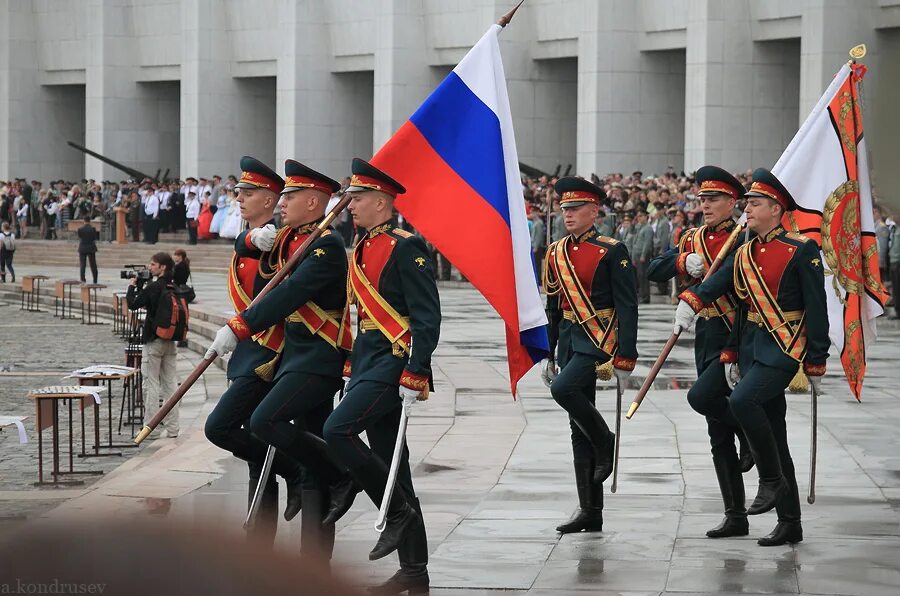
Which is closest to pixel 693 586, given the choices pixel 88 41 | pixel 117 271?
pixel 117 271

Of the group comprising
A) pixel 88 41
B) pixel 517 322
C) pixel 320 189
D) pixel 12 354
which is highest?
pixel 88 41

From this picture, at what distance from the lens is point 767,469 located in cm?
758

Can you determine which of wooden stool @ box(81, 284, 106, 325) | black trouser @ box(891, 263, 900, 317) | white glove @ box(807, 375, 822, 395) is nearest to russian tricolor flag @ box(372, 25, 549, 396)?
white glove @ box(807, 375, 822, 395)

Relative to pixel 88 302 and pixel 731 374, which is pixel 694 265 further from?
pixel 88 302

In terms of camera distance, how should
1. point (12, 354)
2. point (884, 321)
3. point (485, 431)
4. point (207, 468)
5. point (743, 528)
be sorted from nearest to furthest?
point (743, 528)
point (207, 468)
point (485, 431)
point (12, 354)
point (884, 321)

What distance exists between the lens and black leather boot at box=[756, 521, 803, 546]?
741cm

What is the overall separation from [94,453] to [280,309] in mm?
6008

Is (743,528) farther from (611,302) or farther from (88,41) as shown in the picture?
(88,41)

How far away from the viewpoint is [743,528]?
301 inches

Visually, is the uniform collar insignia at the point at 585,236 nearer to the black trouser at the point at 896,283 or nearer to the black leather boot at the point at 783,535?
the black leather boot at the point at 783,535

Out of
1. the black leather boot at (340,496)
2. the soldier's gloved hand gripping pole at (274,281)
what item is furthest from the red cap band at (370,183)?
the black leather boot at (340,496)

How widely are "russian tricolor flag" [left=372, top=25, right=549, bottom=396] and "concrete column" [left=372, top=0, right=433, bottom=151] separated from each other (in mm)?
35716

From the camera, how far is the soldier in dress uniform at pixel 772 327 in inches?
291

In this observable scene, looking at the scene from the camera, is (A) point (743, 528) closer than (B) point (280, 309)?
No
